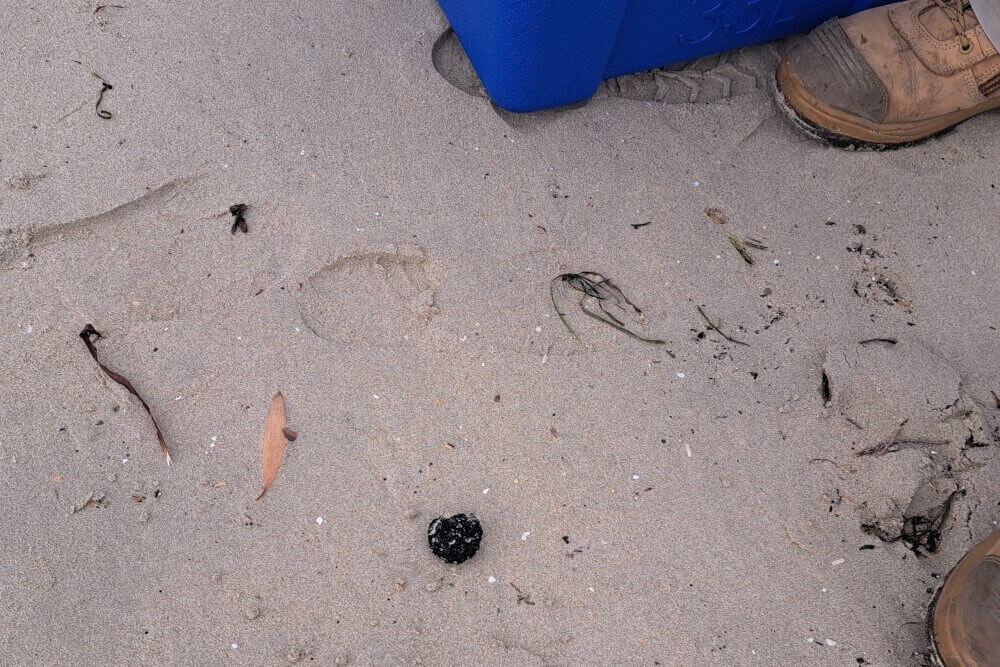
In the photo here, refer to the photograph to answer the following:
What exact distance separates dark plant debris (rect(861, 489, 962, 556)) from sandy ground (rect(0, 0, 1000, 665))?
16mm

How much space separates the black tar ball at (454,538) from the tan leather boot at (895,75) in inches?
54.0

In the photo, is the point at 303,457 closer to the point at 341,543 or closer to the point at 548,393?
the point at 341,543

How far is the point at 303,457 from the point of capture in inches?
59.2

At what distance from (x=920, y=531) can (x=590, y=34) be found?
4.27 ft

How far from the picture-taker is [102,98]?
6.15 feet

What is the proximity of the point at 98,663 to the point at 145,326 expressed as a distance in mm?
663

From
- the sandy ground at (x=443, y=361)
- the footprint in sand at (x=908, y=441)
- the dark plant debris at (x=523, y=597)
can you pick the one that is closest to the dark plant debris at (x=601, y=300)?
the sandy ground at (x=443, y=361)

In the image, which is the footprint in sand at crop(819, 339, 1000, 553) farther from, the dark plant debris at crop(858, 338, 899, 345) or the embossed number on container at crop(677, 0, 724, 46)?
the embossed number on container at crop(677, 0, 724, 46)

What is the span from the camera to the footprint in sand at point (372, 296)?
165cm

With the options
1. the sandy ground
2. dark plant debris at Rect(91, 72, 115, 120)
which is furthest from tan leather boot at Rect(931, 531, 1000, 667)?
dark plant debris at Rect(91, 72, 115, 120)

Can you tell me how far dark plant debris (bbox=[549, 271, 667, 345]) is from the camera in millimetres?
1687

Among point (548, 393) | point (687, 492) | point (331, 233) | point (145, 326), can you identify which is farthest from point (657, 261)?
point (145, 326)

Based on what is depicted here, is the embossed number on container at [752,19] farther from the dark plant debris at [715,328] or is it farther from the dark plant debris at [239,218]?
the dark plant debris at [239,218]

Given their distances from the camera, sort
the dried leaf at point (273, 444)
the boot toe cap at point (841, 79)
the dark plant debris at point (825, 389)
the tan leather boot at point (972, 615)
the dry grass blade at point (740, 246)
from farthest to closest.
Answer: the boot toe cap at point (841, 79) → the dry grass blade at point (740, 246) → the dark plant debris at point (825, 389) → the dried leaf at point (273, 444) → the tan leather boot at point (972, 615)
